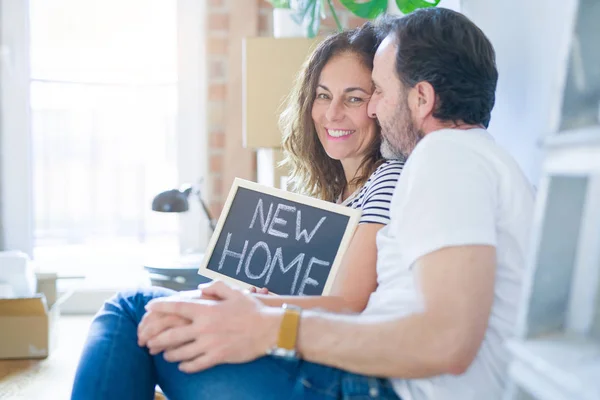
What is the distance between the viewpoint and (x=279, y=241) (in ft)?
4.09

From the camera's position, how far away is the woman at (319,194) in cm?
97

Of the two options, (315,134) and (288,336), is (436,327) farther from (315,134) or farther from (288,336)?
(315,134)

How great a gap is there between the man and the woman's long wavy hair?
1.23 feet

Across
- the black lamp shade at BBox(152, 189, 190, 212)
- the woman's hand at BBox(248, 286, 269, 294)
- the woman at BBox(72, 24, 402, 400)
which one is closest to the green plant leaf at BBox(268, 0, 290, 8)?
the woman at BBox(72, 24, 402, 400)

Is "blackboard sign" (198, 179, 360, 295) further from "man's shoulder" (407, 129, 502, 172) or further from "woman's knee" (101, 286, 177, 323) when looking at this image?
"man's shoulder" (407, 129, 502, 172)

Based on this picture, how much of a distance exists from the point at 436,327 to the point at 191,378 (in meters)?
0.40

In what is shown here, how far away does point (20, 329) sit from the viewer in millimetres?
1909

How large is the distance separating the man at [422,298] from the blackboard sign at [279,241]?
17cm

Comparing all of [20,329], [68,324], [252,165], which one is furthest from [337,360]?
[68,324]

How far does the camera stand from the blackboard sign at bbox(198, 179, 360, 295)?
3.86ft

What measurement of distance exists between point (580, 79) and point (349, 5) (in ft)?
3.51

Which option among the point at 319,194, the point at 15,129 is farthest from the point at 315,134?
the point at 15,129

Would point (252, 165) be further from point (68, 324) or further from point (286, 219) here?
point (286, 219)

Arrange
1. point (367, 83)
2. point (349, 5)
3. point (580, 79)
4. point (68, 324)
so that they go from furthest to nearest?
point (68, 324)
point (349, 5)
point (367, 83)
point (580, 79)
